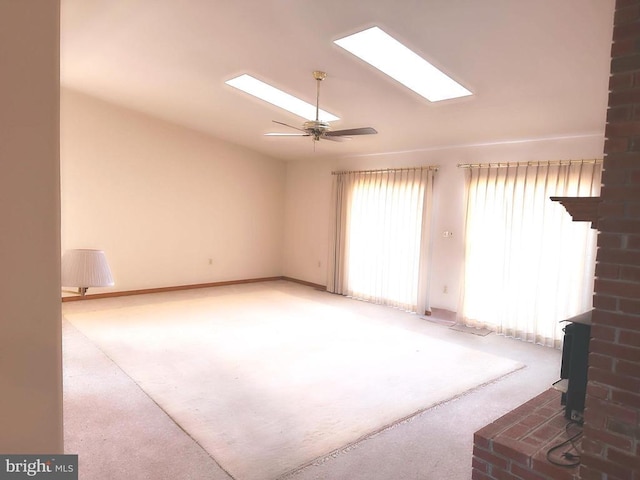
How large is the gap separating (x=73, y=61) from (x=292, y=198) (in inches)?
173

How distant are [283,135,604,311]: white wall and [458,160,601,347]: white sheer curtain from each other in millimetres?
171

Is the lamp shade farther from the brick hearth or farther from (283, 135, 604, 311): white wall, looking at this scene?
(283, 135, 604, 311): white wall

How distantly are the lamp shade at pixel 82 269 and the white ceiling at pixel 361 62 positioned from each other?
2126 mm

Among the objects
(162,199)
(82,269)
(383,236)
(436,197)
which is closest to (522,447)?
(82,269)

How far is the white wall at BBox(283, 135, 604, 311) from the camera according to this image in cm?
469

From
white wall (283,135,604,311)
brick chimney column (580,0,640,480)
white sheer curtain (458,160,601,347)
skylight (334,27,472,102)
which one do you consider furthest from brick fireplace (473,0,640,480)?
white wall (283,135,604,311)

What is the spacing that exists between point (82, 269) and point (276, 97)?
368 cm

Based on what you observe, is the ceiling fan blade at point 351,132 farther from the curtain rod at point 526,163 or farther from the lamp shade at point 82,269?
the lamp shade at point 82,269

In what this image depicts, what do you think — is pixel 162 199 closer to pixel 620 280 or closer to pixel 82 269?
pixel 82 269

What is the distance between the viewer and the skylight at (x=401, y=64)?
343 cm

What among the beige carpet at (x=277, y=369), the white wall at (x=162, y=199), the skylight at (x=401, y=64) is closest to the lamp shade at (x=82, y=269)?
the beige carpet at (x=277, y=369)

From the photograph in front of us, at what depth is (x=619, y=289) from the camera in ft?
5.08

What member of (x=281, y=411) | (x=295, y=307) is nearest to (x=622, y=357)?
(x=281, y=411)

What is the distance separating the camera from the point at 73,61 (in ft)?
15.3
